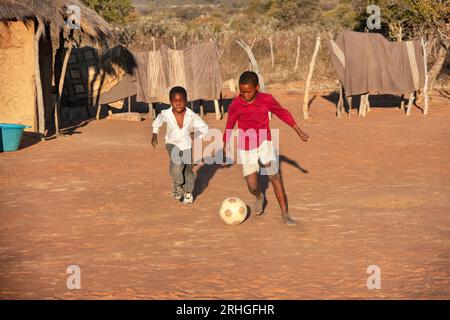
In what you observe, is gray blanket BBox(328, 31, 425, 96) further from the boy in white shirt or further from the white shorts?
the white shorts

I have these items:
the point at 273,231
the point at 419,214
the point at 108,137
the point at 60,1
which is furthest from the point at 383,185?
the point at 60,1

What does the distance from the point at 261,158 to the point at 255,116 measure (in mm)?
421

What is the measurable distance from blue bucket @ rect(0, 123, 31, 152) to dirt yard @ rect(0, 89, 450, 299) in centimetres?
Result: 30

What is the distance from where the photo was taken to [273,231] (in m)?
6.23

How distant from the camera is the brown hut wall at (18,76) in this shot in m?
13.1

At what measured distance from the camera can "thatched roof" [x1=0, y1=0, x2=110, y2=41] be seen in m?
12.2

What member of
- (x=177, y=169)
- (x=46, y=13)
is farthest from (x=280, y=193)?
(x=46, y=13)

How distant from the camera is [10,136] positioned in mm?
11328

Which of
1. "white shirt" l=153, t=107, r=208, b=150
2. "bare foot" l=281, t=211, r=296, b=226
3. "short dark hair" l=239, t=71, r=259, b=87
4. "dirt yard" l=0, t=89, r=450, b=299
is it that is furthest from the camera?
"white shirt" l=153, t=107, r=208, b=150

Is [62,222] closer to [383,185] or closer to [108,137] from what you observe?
[383,185]

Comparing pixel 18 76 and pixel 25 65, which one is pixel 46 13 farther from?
pixel 18 76

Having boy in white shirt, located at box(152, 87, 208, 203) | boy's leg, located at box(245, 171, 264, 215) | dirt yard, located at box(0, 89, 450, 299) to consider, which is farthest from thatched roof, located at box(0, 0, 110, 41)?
boy's leg, located at box(245, 171, 264, 215)
